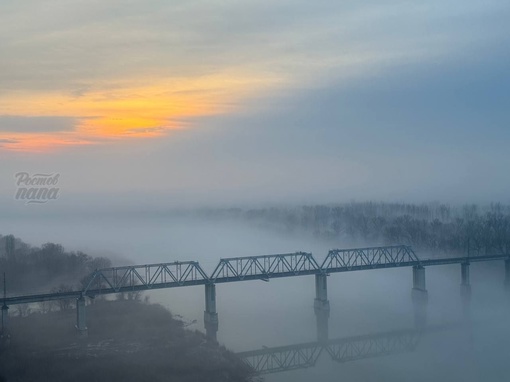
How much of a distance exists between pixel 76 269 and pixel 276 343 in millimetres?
18029

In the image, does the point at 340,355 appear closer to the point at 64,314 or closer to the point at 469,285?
the point at 64,314

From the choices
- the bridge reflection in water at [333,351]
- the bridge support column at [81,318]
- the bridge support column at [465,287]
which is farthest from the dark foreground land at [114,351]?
the bridge support column at [465,287]

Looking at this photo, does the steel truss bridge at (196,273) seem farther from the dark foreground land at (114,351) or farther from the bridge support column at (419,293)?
the dark foreground land at (114,351)

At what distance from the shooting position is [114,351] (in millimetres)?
22469

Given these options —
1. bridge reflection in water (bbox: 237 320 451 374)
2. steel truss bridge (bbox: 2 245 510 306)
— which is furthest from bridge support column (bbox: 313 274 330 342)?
bridge reflection in water (bbox: 237 320 451 374)

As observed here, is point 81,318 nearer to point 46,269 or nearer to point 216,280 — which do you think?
point 216,280

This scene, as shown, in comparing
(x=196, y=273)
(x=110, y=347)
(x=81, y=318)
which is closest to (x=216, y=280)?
(x=196, y=273)

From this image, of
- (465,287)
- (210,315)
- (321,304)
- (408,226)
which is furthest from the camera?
(408,226)

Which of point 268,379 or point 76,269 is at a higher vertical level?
point 76,269

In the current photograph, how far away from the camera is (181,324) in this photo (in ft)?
92.2

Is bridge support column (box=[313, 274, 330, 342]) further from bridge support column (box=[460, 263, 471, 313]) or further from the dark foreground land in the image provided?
bridge support column (box=[460, 263, 471, 313])

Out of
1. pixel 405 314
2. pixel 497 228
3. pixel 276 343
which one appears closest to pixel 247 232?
pixel 497 228

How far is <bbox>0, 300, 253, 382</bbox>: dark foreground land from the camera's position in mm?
19516

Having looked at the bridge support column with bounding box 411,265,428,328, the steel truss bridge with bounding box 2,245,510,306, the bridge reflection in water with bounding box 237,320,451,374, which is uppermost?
the steel truss bridge with bounding box 2,245,510,306
